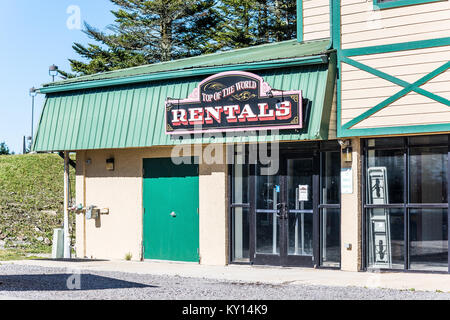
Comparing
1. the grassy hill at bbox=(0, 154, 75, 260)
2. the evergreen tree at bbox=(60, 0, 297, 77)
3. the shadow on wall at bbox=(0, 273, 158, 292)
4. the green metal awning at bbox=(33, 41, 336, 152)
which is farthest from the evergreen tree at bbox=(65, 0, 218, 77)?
the shadow on wall at bbox=(0, 273, 158, 292)

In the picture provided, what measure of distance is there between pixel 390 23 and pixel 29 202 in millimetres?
17670

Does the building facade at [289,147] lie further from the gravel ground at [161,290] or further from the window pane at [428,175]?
the gravel ground at [161,290]

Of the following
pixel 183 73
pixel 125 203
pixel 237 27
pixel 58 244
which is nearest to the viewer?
pixel 183 73

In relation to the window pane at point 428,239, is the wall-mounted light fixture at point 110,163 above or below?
above

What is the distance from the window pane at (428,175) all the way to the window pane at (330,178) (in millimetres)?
1603

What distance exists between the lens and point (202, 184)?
16344 millimetres

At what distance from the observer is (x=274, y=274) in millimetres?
14078

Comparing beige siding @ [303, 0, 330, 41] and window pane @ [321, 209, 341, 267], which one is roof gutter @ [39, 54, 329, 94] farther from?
window pane @ [321, 209, 341, 267]

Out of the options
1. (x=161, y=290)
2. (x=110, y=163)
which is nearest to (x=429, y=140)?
(x=161, y=290)

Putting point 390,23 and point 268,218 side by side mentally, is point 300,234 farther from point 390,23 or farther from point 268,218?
point 390,23

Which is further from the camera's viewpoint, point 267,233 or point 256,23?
point 256,23

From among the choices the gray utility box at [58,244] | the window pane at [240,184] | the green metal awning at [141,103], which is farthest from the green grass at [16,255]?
the window pane at [240,184]

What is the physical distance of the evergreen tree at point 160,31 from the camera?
128ft

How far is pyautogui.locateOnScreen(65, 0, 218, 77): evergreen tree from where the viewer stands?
3909 centimetres
